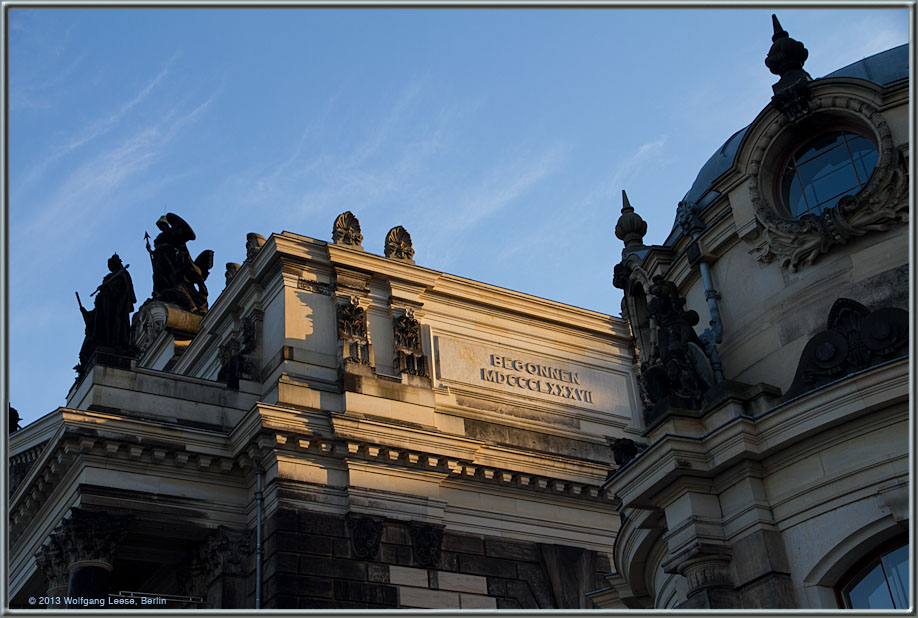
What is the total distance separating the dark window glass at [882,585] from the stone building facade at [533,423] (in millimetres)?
37

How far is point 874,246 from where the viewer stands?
15156 mm

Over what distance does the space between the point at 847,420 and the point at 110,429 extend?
16642 millimetres

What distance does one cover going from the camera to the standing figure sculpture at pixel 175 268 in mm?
36625

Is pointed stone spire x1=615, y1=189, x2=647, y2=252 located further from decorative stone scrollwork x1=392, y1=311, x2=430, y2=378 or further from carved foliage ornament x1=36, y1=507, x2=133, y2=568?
carved foliage ornament x1=36, y1=507, x2=133, y2=568

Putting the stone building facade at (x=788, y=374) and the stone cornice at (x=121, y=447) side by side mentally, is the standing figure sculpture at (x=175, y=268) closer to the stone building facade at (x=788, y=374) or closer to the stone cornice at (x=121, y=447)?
the stone cornice at (x=121, y=447)

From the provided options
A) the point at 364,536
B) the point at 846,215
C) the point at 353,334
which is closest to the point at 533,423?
the point at 353,334

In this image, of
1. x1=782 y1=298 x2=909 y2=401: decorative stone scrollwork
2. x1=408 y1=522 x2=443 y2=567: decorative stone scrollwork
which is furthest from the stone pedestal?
x1=782 y1=298 x2=909 y2=401: decorative stone scrollwork

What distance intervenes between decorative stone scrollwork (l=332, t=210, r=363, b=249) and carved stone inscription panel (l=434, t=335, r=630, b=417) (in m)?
3.48

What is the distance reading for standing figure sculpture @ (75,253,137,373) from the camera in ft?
93.9

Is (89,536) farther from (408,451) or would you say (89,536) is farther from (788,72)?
(788,72)

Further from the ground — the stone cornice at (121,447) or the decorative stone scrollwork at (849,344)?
the stone cornice at (121,447)

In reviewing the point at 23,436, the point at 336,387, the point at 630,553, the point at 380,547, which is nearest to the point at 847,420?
the point at 630,553

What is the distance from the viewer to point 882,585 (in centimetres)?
1334

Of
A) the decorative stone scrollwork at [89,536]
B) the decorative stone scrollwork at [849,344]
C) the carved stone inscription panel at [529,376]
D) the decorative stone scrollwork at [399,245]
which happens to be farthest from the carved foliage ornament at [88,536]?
the decorative stone scrollwork at [849,344]
